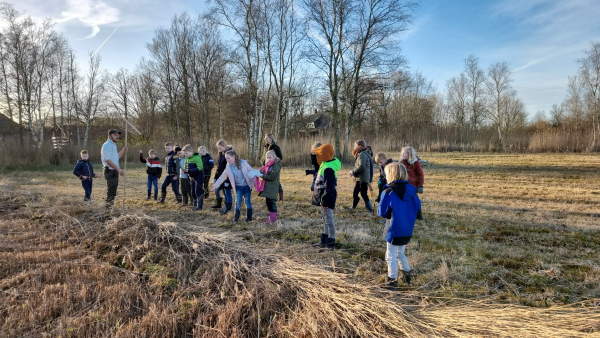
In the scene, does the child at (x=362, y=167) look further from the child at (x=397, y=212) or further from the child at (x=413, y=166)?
the child at (x=397, y=212)

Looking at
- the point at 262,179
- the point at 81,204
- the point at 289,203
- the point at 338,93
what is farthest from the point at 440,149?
the point at 81,204

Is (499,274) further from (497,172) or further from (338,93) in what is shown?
(338,93)

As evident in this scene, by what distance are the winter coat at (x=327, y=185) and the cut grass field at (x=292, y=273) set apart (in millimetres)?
770

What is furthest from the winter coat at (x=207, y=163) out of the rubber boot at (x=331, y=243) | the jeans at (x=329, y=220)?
the rubber boot at (x=331, y=243)

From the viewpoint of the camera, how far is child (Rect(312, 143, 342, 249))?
482 centimetres

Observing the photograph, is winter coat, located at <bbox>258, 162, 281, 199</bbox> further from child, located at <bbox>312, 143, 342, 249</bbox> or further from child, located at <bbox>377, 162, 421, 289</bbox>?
child, located at <bbox>377, 162, 421, 289</bbox>

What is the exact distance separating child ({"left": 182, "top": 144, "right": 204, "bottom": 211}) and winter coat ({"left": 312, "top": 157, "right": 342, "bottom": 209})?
402cm

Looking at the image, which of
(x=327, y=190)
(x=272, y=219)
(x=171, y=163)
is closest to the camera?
(x=327, y=190)

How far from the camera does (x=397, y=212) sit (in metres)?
3.51

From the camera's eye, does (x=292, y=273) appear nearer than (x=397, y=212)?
Yes

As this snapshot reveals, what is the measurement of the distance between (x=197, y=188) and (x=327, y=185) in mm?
4626

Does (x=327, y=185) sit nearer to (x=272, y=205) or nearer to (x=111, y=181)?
(x=272, y=205)

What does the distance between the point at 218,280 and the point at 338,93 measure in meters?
17.9

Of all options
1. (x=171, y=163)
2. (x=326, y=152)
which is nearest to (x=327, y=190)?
(x=326, y=152)
